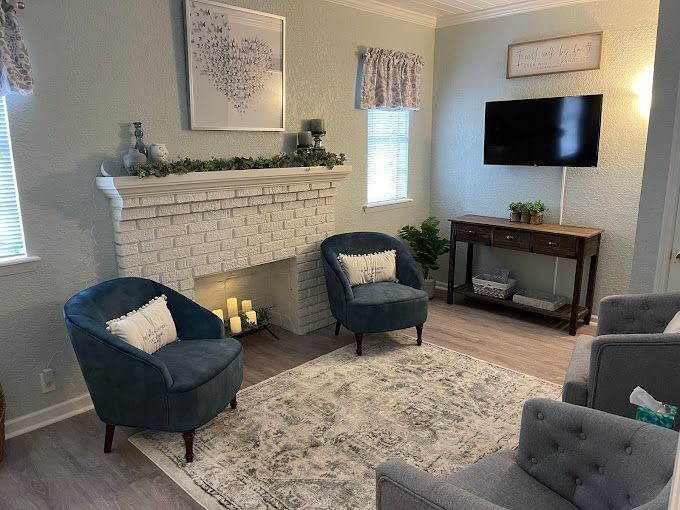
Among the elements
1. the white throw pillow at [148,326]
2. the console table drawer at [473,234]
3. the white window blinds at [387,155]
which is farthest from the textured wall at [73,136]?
the console table drawer at [473,234]

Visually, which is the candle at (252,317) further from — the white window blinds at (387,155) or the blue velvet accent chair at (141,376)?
the white window blinds at (387,155)

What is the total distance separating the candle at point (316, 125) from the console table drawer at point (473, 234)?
1.61 m

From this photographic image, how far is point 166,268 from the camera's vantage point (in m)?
3.31

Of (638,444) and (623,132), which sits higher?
(623,132)

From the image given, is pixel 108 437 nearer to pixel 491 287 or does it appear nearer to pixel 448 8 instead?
pixel 491 287

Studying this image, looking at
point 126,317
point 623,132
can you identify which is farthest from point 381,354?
point 623,132

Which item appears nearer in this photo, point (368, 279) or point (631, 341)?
point (631, 341)

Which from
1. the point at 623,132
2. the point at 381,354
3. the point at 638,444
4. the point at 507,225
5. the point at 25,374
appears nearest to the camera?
the point at 638,444

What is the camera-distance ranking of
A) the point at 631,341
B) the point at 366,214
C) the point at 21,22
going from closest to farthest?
the point at 631,341, the point at 21,22, the point at 366,214

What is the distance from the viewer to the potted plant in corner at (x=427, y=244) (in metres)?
5.00

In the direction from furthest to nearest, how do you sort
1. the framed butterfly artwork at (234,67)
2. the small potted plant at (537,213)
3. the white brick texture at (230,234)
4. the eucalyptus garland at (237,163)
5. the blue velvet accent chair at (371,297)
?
1. the small potted plant at (537,213)
2. the blue velvet accent chair at (371,297)
3. the framed butterfly artwork at (234,67)
4. the white brick texture at (230,234)
5. the eucalyptus garland at (237,163)

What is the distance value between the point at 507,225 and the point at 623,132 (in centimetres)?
112

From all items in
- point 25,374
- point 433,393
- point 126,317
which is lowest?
point 433,393

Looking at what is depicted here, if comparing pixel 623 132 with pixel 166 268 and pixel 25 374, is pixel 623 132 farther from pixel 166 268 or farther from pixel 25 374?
pixel 25 374
